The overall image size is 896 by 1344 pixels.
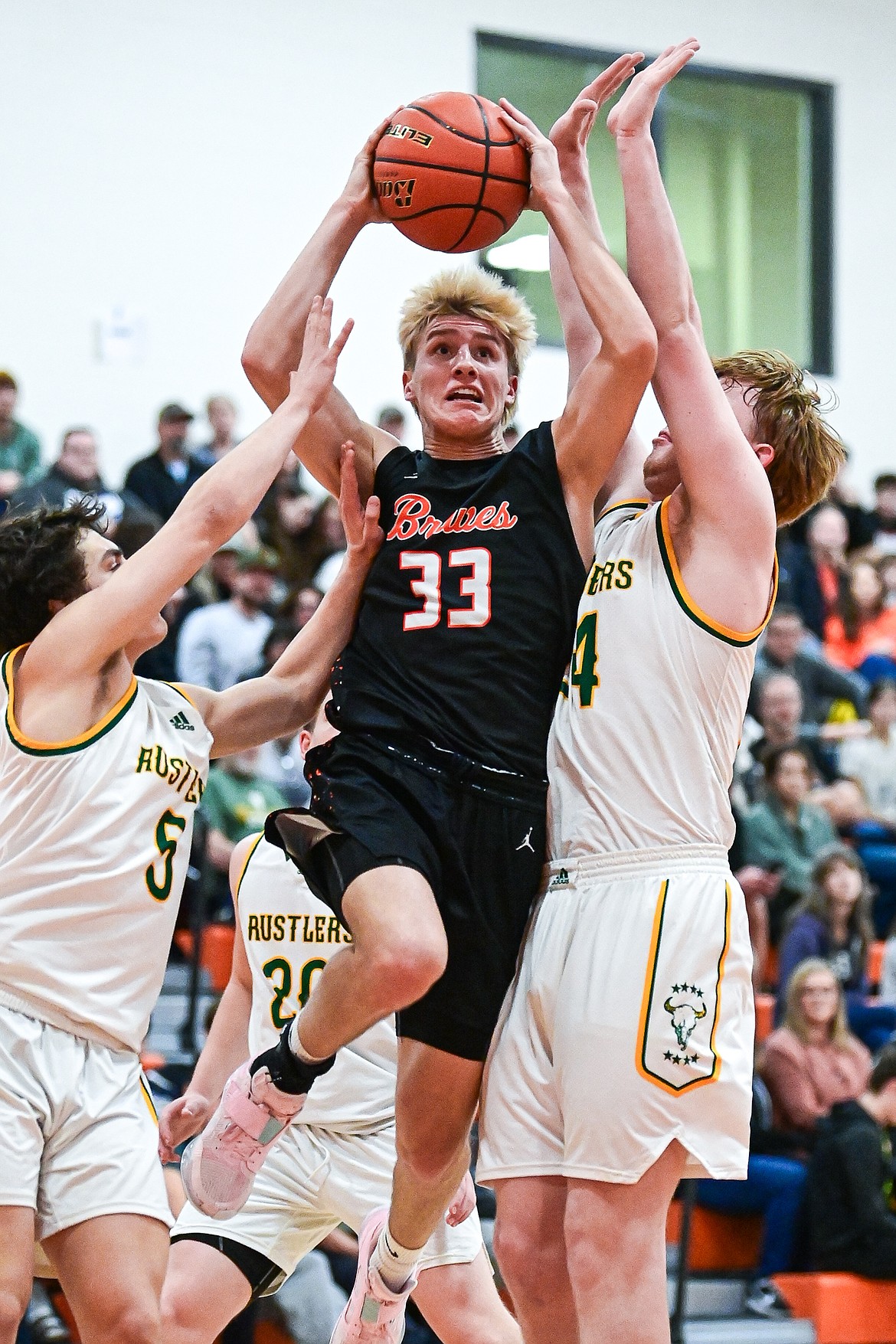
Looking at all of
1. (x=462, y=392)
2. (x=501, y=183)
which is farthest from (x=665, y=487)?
(x=501, y=183)

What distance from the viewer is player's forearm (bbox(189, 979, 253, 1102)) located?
4.68 m

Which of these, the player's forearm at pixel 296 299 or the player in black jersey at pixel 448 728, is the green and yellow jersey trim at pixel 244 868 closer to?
the player in black jersey at pixel 448 728

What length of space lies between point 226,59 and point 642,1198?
1193 centimetres

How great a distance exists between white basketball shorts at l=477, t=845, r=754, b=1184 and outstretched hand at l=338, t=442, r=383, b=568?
3.10 ft

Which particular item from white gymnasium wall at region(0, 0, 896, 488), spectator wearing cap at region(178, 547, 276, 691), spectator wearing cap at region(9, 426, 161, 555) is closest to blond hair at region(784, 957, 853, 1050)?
spectator wearing cap at region(178, 547, 276, 691)

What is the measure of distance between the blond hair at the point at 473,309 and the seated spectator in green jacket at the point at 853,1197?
480 centimetres

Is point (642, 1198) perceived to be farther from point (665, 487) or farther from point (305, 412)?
point (305, 412)

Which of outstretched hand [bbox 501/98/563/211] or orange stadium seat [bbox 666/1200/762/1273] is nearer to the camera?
outstretched hand [bbox 501/98/563/211]

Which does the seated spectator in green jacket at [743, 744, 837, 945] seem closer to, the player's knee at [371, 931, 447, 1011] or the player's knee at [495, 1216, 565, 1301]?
the player's knee at [495, 1216, 565, 1301]

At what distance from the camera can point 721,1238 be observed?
8.31 m

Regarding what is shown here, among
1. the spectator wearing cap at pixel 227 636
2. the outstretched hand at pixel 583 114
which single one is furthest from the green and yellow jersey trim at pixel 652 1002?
the spectator wearing cap at pixel 227 636

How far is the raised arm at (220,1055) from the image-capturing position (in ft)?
14.8

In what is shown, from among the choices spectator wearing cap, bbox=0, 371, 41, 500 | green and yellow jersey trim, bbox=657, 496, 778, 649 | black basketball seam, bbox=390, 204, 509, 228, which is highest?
spectator wearing cap, bbox=0, 371, 41, 500

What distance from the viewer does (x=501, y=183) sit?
3977 millimetres
